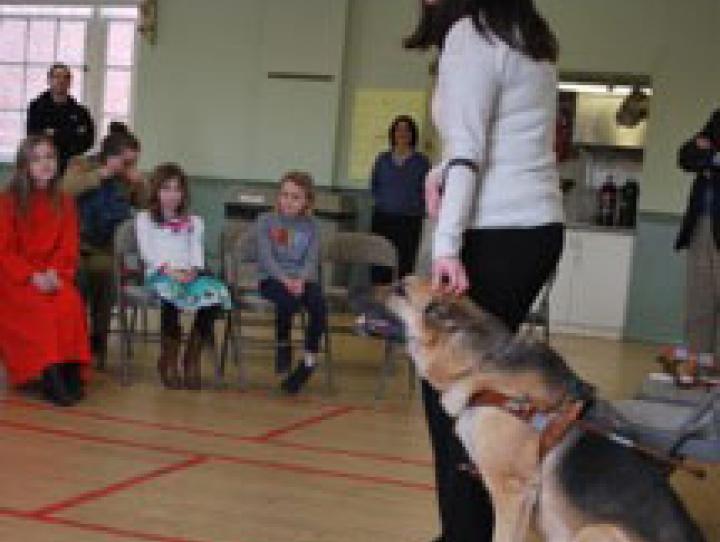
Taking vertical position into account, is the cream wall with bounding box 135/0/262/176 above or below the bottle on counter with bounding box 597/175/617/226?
above

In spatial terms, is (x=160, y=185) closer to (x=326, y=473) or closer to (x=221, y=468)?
(x=221, y=468)

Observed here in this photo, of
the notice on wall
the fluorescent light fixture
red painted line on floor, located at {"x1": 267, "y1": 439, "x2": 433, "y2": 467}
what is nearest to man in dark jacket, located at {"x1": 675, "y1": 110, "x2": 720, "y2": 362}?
red painted line on floor, located at {"x1": 267, "y1": 439, "x2": 433, "y2": 467}

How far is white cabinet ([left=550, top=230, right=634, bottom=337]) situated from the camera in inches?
425

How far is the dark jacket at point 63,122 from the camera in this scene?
1073cm

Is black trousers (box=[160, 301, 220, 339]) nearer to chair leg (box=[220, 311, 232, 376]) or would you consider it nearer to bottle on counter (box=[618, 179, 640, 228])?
chair leg (box=[220, 311, 232, 376])

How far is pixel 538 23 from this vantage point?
277 cm

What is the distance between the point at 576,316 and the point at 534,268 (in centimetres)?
822

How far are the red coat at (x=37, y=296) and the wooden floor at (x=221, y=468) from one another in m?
0.22

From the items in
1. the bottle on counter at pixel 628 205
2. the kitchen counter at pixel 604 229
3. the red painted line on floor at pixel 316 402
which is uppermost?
the bottle on counter at pixel 628 205

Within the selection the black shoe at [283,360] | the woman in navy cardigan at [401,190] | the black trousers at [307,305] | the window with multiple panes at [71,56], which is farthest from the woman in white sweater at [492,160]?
the window with multiple panes at [71,56]

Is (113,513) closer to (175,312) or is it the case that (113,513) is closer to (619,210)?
(175,312)

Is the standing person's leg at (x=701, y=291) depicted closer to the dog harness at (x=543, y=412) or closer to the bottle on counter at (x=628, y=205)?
the bottle on counter at (x=628, y=205)

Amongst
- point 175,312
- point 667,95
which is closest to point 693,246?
point 175,312

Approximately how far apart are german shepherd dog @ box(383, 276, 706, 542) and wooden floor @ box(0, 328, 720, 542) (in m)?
1.23
